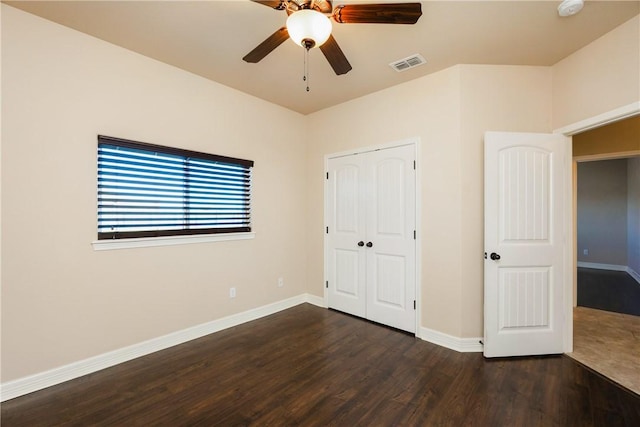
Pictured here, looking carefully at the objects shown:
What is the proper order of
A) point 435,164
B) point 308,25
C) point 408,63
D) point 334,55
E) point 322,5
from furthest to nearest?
point 435,164 → point 408,63 → point 334,55 → point 322,5 → point 308,25

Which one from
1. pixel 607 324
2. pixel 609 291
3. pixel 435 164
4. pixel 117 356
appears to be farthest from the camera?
pixel 609 291

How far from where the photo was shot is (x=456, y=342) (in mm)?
2756

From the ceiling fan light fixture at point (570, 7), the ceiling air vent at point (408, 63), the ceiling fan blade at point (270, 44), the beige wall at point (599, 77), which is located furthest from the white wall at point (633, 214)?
the ceiling fan blade at point (270, 44)

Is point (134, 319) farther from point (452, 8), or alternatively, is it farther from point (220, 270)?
point (452, 8)

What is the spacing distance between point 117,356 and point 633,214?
9.30 m

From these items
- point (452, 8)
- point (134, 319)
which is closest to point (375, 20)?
point (452, 8)

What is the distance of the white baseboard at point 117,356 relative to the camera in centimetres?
205

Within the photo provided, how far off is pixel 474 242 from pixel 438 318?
883mm

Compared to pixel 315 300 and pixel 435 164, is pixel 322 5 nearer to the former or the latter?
pixel 435 164

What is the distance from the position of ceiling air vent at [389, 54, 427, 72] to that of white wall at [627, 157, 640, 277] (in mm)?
6019

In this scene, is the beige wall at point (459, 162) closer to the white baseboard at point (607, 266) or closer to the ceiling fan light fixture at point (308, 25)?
the ceiling fan light fixture at point (308, 25)

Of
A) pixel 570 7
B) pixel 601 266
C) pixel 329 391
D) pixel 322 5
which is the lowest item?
Answer: pixel 329 391

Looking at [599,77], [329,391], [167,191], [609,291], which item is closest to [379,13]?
[599,77]

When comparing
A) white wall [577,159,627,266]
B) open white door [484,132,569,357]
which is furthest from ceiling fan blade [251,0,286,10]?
white wall [577,159,627,266]
